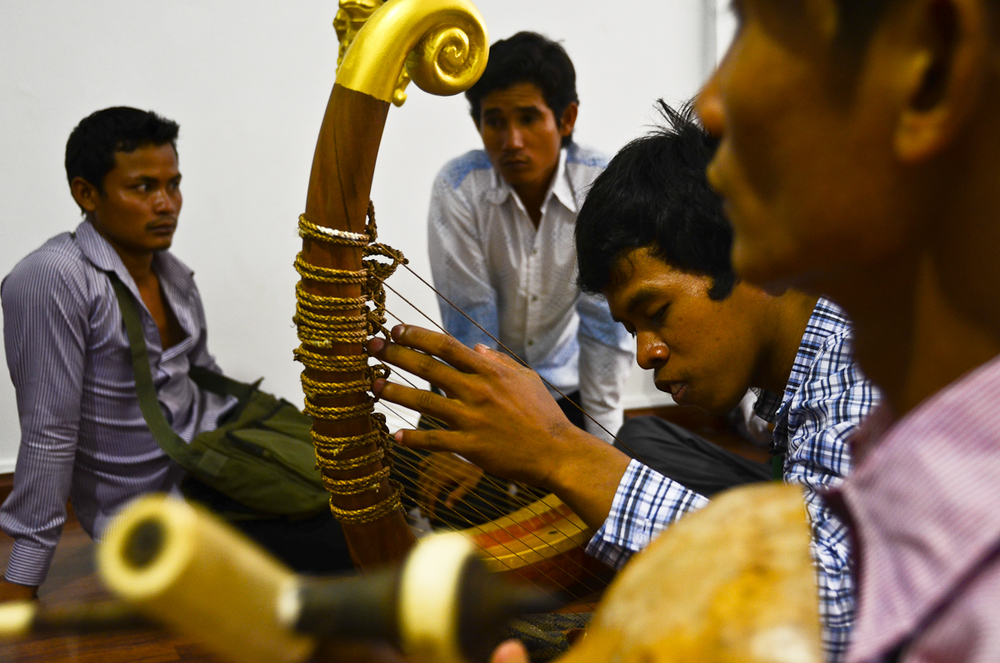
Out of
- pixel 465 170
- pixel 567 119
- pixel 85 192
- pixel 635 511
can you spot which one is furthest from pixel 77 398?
pixel 635 511

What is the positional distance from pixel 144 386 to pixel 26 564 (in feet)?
1.58

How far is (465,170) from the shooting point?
2365mm

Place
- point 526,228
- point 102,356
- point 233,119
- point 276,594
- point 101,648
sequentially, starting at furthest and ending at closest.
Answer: point 233,119
point 526,228
point 102,356
point 101,648
point 276,594

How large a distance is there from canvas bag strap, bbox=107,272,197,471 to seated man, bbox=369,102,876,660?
1227 mm

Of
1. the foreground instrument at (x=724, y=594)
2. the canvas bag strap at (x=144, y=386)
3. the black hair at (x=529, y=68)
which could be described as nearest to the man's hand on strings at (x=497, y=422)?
the foreground instrument at (x=724, y=594)

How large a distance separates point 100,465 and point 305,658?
195cm

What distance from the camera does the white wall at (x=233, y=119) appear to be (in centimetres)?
265

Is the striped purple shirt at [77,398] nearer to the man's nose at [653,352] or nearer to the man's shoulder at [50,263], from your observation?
the man's shoulder at [50,263]

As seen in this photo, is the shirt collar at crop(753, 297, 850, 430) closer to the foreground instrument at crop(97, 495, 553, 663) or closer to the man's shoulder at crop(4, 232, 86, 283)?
the foreground instrument at crop(97, 495, 553, 663)

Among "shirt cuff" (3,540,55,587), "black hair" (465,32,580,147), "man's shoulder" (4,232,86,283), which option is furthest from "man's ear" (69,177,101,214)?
"black hair" (465,32,580,147)

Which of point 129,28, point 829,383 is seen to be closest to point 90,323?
point 129,28

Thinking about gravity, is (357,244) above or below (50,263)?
above

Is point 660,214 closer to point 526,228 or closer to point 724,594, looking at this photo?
point 724,594

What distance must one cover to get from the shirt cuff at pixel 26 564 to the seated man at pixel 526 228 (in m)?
1.15
